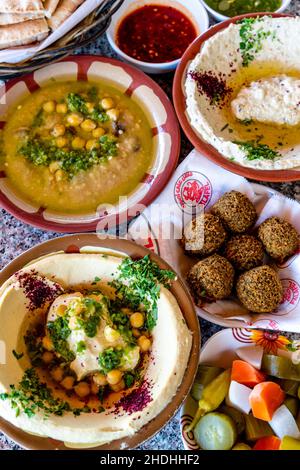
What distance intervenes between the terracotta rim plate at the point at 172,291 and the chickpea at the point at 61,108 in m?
Result: 0.64

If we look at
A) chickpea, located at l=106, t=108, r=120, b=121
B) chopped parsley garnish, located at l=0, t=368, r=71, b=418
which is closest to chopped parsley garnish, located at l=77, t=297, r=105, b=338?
chopped parsley garnish, located at l=0, t=368, r=71, b=418

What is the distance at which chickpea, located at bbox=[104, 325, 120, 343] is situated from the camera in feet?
5.92

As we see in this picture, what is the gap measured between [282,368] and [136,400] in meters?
0.52

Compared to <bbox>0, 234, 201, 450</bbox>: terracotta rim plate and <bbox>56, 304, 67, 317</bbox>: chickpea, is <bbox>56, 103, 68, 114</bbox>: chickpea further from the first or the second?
<bbox>56, 304, 67, 317</bbox>: chickpea

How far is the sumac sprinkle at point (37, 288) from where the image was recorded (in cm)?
183

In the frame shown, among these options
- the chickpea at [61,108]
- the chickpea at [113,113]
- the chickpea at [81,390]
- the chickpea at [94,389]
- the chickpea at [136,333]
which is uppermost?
the chickpea at [61,108]

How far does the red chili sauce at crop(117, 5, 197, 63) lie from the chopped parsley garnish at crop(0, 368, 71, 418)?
1341 millimetres

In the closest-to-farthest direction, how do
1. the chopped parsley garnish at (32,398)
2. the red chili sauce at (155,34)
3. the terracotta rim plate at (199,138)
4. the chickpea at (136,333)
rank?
the chopped parsley garnish at (32,398) → the chickpea at (136,333) → the terracotta rim plate at (199,138) → the red chili sauce at (155,34)

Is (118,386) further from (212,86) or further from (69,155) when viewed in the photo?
(212,86)

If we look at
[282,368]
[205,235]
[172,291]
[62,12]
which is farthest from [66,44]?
[282,368]

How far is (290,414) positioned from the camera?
194 cm

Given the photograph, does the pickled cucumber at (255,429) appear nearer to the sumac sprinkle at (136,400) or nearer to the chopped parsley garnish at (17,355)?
the sumac sprinkle at (136,400)

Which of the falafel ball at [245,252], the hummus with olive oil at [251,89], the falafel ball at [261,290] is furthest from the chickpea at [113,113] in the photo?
the falafel ball at [261,290]
